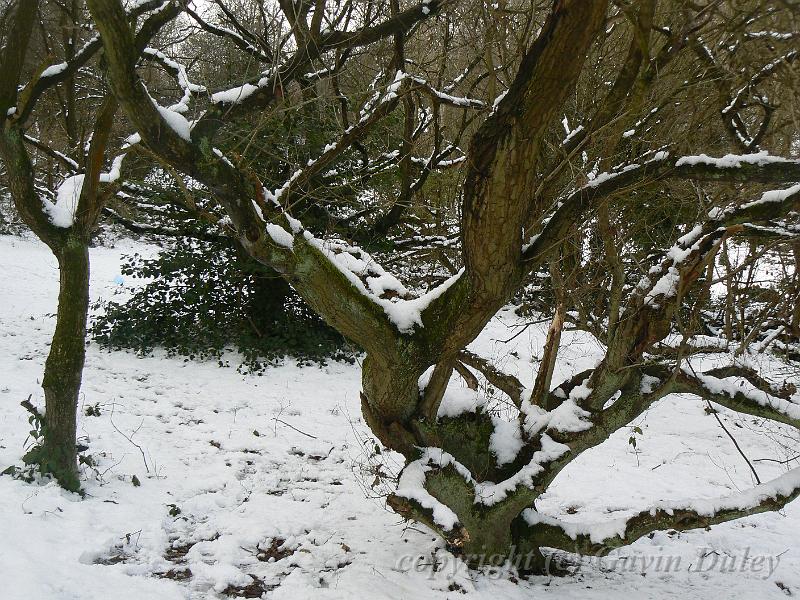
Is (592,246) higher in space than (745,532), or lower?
higher

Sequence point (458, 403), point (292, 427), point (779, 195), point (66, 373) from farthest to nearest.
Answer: point (292, 427) → point (66, 373) → point (458, 403) → point (779, 195)

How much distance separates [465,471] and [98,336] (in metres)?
7.02

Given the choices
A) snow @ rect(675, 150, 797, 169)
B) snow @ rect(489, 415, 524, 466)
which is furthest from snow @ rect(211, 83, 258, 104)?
snow @ rect(489, 415, 524, 466)

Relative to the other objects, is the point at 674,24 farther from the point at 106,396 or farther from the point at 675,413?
the point at 106,396

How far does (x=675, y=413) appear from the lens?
7.71 metres

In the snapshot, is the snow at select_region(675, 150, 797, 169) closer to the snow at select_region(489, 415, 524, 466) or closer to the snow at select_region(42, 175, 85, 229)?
the snow at select_region(489, 415, 524, 466)

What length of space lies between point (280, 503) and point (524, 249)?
312cm

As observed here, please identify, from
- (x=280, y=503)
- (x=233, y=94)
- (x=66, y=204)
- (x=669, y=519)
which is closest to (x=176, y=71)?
(x=233, y=94)

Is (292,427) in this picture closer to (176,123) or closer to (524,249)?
(524,249)

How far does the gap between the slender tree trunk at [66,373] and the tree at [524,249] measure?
166 cm

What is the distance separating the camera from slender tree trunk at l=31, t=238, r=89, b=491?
4.24m

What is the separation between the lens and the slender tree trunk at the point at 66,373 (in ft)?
13.9

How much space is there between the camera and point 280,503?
4703 mm

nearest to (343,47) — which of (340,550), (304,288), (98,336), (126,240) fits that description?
(304,288)
